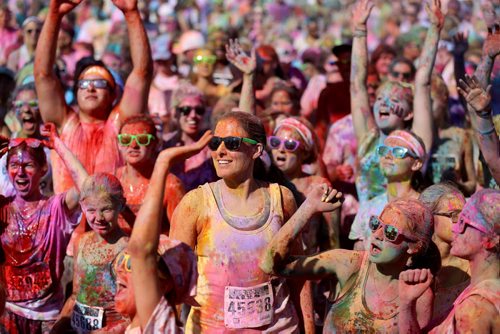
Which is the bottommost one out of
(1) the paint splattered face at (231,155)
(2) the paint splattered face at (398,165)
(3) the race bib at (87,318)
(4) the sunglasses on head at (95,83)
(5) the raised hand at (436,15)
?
(3) the race bib at (87,318)

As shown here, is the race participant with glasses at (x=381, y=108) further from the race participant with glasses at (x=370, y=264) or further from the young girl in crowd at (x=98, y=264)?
the race participant with glasses at (x=370, y=264)

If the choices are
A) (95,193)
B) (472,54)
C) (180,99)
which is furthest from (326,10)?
(95,193)

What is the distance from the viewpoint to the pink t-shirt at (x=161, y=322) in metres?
5.36

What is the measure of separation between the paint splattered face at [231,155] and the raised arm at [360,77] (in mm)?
2774

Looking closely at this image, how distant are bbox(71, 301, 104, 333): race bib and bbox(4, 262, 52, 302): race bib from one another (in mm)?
505

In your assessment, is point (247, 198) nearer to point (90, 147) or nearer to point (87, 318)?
point (87, 318)

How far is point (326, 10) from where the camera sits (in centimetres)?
2055

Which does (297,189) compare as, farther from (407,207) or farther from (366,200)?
(407,207)

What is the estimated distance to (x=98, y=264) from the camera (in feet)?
23.5

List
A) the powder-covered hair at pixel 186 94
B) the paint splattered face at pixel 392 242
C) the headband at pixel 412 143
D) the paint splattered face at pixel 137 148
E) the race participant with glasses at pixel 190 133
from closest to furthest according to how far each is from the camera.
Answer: the paint splattered face at pixel 392 242 → the paint splattered face at pixel 137 148 → the headband at pixel 412 143 → the race participant with glasses at pixel 190 133 → the powder-covered hair at pixel 186 94

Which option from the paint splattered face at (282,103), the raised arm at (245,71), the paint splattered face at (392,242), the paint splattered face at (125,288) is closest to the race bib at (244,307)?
the paint splattered face at (392,242)

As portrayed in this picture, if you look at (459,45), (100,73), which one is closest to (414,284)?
(100,73)

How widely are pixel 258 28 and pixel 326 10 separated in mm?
2009

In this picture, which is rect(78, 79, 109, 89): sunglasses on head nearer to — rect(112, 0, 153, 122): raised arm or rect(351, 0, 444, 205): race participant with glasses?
rect(112, 0, 153, 122): raised arm
